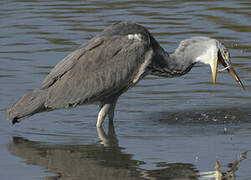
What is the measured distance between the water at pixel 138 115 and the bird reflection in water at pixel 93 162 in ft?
0.03

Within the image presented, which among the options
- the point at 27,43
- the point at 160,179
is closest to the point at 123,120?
the point at 160,179

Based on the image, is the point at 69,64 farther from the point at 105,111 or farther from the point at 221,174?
the point at 221,174

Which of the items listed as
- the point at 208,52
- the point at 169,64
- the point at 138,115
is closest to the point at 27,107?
the point at 138,115

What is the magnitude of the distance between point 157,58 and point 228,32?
5096mm

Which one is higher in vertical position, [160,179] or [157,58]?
[157,58]

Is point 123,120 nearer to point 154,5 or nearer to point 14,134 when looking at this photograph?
point 14,134

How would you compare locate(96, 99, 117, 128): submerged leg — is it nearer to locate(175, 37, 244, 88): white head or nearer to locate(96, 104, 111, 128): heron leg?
locate(96, 104, 111, 128): heron leg

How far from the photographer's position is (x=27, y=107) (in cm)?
967

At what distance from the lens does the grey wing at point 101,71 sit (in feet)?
31.9

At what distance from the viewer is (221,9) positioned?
1669 centimetres

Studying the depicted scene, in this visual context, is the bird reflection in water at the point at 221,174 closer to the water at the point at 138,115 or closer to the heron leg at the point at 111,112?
the water at the point at 138,115

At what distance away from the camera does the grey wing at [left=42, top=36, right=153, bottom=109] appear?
383 inches

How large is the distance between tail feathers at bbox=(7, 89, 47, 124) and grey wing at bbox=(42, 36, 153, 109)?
113 millimetres

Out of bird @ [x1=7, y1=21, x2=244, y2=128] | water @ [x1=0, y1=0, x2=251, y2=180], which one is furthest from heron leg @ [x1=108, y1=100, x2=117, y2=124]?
water @ [x1=0, y1=0, x2=251, y2=180]
